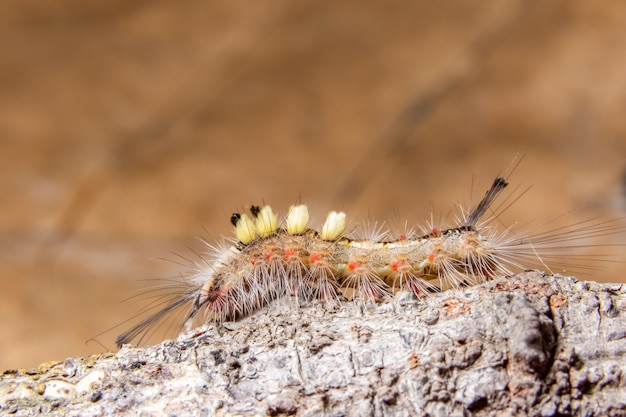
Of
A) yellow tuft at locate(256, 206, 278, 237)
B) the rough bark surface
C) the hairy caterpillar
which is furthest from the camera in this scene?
yellow tuft at locate(256, 206, 278, 237)

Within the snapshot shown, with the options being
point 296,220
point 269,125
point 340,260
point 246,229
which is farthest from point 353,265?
point 269,125

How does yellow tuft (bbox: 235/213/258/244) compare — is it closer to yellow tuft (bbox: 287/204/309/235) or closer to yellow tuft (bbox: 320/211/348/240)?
yellow tuft (bbox: 287/204/309/235)

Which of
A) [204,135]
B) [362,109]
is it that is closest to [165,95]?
[204,135]

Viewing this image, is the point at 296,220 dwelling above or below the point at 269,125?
below

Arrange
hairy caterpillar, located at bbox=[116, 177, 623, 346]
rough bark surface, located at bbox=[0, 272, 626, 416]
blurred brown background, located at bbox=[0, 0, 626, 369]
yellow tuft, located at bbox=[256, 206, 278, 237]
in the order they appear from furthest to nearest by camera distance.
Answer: blurred brown background, located at bbox=[0, 0, 626, 369], yellow tuft, located at bbox=[256, 206, 278, 237], hairy caterpillar, located at bbox=[116, 177, 623, 346], rough bark surface, located at bbox=[0, 272, 626, 416]

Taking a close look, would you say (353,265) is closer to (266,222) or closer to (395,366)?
(266,222)

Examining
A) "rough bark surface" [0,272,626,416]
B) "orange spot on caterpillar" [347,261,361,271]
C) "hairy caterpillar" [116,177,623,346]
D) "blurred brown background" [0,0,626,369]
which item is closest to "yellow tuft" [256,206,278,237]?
"hairy caterpillar" [116,177,623,346]

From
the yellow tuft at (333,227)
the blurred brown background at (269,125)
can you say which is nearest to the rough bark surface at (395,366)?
the yellow tuft at (333,227)

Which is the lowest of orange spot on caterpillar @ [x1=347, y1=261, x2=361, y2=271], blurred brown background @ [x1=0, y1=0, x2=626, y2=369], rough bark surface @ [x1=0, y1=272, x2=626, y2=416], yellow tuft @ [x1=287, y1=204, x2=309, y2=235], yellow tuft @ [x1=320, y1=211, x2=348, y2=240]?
rough bark surface @ [x1=0, y1=272, x2=626, y2=416]
